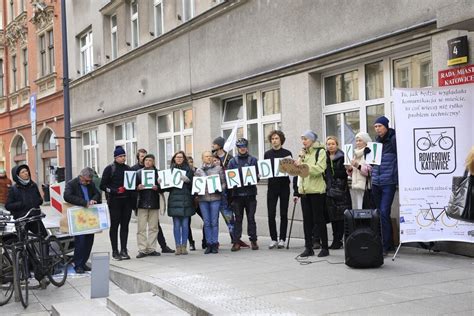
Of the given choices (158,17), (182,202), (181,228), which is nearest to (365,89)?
(182,202)

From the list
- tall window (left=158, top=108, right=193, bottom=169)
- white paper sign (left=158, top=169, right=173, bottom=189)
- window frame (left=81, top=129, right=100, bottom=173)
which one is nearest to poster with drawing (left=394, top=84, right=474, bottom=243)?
white paper sign (left=158, top=169, right=173, bottom=189)

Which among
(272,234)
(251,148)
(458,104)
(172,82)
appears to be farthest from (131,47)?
(458,104)

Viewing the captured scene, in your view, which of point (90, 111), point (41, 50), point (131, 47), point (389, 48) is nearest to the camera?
point (389, 48)

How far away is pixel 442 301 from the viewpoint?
213 inches

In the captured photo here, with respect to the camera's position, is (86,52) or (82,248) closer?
(82,248)

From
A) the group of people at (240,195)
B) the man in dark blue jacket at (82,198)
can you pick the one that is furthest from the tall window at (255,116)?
the man in dark blue jacket at (82,198)

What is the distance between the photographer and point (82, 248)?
29.8ft

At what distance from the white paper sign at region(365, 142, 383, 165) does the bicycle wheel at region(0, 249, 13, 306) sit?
4973 millimetres

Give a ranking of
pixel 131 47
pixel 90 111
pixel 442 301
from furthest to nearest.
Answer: pixel 90 111 → pixel 131 47 → pixel 442 301

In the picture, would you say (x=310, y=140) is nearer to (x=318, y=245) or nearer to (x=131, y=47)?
(x=318, y=245)

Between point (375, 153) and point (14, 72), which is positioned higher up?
point (14, 72)

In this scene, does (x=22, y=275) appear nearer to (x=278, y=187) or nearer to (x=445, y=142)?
(x=278, y=187)

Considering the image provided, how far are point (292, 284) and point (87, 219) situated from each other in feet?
12.1

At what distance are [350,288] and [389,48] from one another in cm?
406
